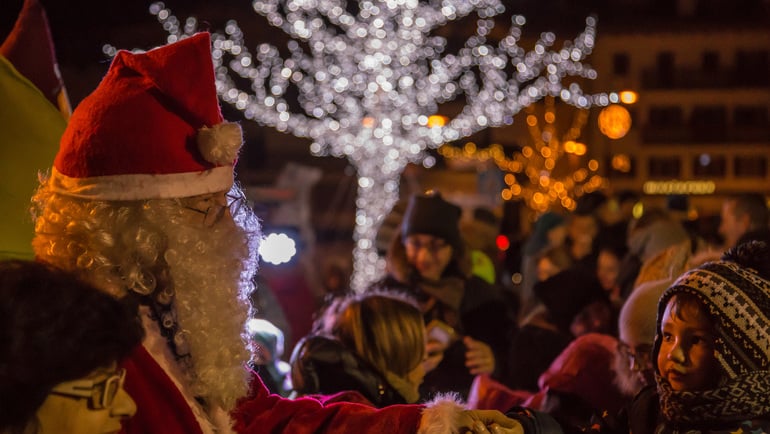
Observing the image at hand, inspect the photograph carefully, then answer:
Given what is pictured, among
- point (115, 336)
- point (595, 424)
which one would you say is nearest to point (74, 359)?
point (115, 336)

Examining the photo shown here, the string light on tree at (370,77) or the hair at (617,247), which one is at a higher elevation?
the string light on tree at (370,77)

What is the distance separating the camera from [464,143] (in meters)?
43.7

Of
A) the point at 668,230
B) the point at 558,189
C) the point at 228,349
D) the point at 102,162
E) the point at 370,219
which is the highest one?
the point at 102,162

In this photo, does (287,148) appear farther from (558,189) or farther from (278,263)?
(278,263)

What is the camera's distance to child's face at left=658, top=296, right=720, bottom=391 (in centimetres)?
263

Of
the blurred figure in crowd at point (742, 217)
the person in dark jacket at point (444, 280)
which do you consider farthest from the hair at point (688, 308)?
the blurred figure in crowd at point (742, 217)

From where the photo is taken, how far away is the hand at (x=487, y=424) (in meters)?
2.48

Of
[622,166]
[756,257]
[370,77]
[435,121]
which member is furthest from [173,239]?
[622,166]

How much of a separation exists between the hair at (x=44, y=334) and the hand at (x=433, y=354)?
3.01 meters

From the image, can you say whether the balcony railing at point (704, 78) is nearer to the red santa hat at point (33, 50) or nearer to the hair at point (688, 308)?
the red santa hat at point (33, 50)

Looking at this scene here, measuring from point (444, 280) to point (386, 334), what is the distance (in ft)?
7.53

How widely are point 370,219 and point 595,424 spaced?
1110 centimetres

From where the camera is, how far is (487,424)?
99.4 inches

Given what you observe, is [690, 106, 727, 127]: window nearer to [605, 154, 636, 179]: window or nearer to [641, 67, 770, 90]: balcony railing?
[641, 67, 770, 90]: balcony railing
